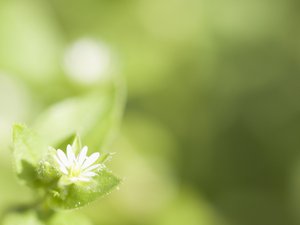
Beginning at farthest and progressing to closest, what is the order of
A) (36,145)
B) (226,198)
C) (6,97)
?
(226,198), (6,97), (36,145)

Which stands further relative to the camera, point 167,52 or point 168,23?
point 168,23

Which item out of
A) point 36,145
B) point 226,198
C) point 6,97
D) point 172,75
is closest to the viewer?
point 36,145

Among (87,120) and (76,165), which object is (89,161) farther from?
(87,120)

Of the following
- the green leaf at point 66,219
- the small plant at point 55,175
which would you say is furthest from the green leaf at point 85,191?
the green leaf at point 66,219

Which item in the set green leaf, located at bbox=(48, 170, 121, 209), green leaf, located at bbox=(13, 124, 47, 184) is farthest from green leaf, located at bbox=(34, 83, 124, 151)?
green leaf, located at bbox=(48, 170, 121, 209)

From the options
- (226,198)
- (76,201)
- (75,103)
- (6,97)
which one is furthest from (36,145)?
(226,198)

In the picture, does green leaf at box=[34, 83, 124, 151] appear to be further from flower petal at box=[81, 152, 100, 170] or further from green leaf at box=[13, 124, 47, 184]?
flower petal at box=[81, 152, 100, 170]

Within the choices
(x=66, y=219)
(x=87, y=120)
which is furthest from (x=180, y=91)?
(x=66, y=219)

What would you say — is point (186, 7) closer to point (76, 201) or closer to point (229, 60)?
point (229, 60)
